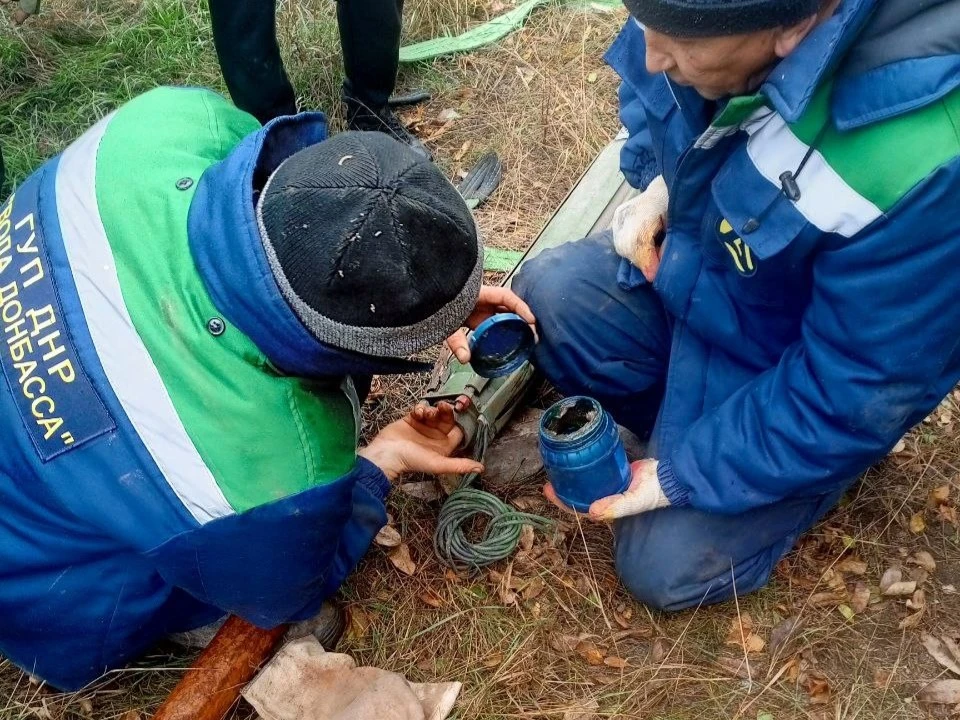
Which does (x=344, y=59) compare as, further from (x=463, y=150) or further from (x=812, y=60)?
(x=812, y=60)

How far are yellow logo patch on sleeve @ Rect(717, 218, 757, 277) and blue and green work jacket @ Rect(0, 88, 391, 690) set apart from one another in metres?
0.86

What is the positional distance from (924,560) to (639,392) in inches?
→ 37.4

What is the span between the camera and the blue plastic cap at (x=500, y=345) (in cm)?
256

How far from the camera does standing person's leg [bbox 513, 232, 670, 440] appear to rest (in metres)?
2.72

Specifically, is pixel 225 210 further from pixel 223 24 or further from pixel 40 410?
pixel 223 24

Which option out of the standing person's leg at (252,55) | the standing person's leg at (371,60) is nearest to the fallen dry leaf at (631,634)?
the standing person's leg at (371,60)

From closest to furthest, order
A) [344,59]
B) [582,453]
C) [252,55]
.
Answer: [582,453] → [252,55] → [344,59]

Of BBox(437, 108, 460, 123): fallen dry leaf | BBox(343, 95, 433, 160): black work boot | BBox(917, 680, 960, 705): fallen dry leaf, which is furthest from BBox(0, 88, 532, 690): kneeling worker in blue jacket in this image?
BBox(437, 108, 460, 123): fallen dry leaf

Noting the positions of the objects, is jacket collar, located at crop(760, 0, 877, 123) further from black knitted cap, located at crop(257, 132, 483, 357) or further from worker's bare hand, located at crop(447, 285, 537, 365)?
worker's bare hand, located at crop(447, 285, 537, 365)

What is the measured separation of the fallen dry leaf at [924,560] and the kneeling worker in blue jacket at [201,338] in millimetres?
1691

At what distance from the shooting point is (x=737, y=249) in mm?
2049

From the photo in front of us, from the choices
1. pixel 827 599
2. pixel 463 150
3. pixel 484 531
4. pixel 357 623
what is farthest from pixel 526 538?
pixel 463 150

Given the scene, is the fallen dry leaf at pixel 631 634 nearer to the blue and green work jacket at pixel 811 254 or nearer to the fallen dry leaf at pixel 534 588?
the fallen dry leaf at pixel 534 588

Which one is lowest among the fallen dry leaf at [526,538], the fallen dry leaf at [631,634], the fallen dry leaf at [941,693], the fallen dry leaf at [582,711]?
the fallen dry leaf at [941,693]
